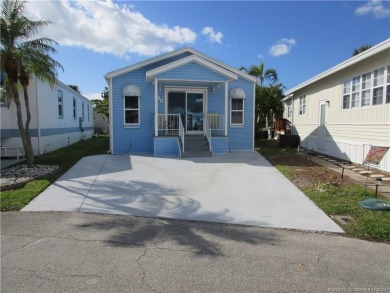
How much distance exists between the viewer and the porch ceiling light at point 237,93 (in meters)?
14.8

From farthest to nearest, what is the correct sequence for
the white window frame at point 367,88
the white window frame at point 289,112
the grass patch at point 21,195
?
the white window frame at point 289,112
the white window frame at point 367,88
the grass patch at point 21,195

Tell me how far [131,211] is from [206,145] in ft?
25.9

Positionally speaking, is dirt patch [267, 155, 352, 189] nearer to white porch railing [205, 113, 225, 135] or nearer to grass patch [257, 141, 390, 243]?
grass patch [257, 141, 390, 243]

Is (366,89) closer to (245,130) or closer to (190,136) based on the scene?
(245,130)

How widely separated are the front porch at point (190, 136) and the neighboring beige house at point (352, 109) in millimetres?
5000

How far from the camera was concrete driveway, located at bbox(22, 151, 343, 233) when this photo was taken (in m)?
5.26

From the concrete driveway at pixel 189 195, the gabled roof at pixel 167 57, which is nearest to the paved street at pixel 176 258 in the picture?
the concrete driveway at pixel 189 195

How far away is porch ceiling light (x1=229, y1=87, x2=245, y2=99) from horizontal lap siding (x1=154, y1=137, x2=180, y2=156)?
4.06m

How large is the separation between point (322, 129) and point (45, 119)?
1339 cm

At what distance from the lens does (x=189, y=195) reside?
659 centimetres

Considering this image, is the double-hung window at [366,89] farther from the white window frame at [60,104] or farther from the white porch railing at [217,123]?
the white window frame at [60,104]

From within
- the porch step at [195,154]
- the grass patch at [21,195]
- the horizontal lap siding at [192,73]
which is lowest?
the grass patch at [21,195]

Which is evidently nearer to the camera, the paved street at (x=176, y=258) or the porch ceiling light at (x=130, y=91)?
the paved street at (x=176, y=258)

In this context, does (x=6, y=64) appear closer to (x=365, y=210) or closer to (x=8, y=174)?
(x=8, y=174)
